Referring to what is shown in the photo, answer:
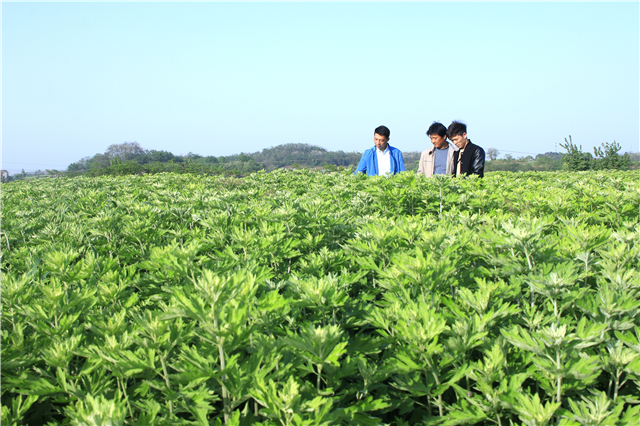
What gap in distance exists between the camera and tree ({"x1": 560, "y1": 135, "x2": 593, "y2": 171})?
34987 millimetres

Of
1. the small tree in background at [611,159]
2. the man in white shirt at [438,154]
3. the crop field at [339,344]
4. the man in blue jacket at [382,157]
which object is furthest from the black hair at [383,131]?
the small tree in background at [611,159]

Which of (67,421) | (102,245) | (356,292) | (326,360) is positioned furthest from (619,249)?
(102,245)

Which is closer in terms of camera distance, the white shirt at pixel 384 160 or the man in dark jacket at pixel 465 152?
the man in dark jacket at pixel 465 152

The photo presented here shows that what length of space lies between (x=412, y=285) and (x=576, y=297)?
2.52 feet

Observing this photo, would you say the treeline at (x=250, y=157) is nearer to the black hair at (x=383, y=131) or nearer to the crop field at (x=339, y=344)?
the black hair at (x=383, y=131)

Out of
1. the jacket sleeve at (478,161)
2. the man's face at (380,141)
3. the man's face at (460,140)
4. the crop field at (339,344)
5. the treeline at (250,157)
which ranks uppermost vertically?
the treeline at (250,157)

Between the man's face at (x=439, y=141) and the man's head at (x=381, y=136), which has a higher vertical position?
the man's head at (x=381, y=136)

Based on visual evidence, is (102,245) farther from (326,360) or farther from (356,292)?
(326,360)

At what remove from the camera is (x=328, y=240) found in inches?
134

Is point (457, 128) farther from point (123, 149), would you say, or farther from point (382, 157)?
point (123, 149)

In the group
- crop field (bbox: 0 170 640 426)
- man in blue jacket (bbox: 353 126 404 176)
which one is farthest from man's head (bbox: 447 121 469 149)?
crop field (bbox: 0 170 640 426)

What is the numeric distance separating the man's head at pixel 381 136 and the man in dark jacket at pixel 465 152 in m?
1.40

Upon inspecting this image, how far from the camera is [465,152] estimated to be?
691 cm

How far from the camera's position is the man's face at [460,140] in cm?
686
